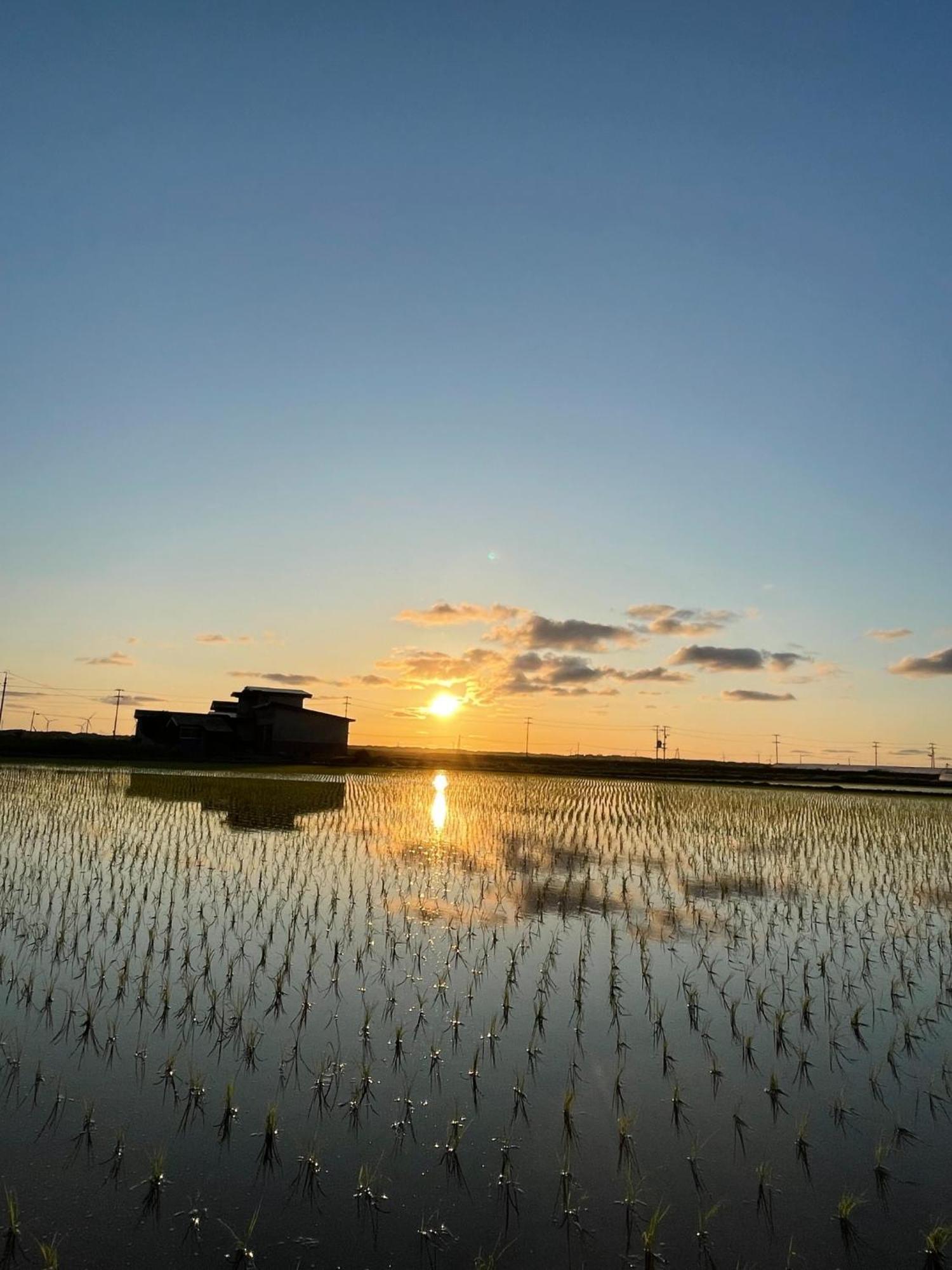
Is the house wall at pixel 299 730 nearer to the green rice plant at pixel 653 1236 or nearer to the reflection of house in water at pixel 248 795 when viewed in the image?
the reflection of house in water at pixel 248 795

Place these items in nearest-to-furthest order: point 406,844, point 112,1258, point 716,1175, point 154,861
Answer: point 112,1258 < point 716,1175 < point 154,861 < point 406,844

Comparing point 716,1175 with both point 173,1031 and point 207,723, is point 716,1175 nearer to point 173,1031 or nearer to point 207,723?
point 173,1031

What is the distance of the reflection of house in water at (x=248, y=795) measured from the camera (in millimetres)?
18719

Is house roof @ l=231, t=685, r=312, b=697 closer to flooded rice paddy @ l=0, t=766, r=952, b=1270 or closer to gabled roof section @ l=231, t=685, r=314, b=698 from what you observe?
gabled roof section @ l=231, t=685, r=314, b=698

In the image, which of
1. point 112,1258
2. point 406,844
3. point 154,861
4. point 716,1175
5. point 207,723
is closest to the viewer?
point 112,1258

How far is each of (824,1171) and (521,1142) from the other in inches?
61.7

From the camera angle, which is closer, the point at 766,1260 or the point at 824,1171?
the point at 766,1260

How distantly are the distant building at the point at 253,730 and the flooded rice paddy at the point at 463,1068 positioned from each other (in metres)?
34.6

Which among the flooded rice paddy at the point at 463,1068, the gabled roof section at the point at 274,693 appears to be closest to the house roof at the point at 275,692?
the gabled roof section at the point at 274,693

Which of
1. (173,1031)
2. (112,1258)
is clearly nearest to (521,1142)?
(112,1258)

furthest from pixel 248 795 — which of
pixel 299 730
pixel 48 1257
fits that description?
pixel 299 730

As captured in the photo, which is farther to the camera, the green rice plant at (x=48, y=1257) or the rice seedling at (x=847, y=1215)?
the rice seedling at (x=847, y=1215)

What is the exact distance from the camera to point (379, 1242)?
352 centimetres

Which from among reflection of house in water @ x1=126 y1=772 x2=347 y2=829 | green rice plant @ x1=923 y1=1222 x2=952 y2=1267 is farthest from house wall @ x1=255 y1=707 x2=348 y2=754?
green rice plant @ x1=923 y1=1222 x2=952 y2=1267
